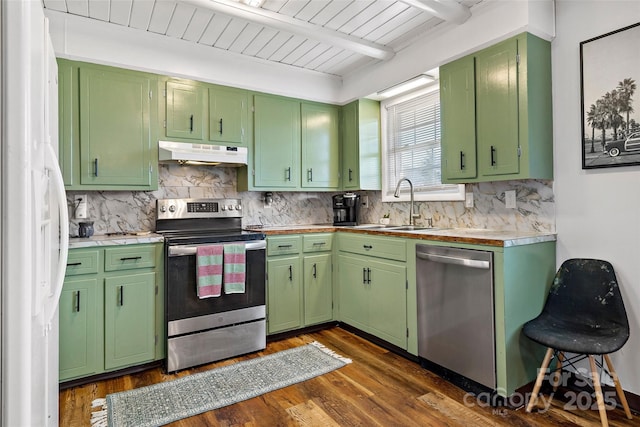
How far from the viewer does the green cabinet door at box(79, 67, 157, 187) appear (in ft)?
8.97

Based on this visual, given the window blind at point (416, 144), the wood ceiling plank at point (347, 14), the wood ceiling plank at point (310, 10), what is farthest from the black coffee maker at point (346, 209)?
the wood ceiling plank at point (310, 10)

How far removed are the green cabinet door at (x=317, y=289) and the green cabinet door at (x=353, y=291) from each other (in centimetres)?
11

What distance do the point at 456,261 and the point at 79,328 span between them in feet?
8.20

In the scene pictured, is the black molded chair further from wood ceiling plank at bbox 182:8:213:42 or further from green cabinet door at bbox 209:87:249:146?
wood ceiling plank at bbox 182:8:213:42

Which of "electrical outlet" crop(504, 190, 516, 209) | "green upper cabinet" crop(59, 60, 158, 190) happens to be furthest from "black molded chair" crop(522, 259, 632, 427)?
"green upper cabinet" crop(59, 60, 158, 190)

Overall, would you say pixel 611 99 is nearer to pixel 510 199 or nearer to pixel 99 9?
pixel 510 199

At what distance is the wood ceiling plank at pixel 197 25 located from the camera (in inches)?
104

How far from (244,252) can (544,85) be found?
241 cm

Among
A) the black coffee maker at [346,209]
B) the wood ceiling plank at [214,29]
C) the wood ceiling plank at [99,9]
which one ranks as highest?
the wood ceiling plank at [214,29]

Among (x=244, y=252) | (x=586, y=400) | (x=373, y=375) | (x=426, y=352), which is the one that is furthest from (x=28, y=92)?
(x=586, y=400)

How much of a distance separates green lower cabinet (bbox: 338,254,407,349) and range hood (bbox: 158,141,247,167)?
4.33 ft

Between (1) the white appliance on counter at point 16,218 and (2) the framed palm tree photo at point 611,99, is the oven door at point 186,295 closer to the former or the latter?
(1) the white appliance on counter at point 16,218

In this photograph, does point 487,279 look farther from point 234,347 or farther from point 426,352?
point 234,347

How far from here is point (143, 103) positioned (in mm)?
2938
